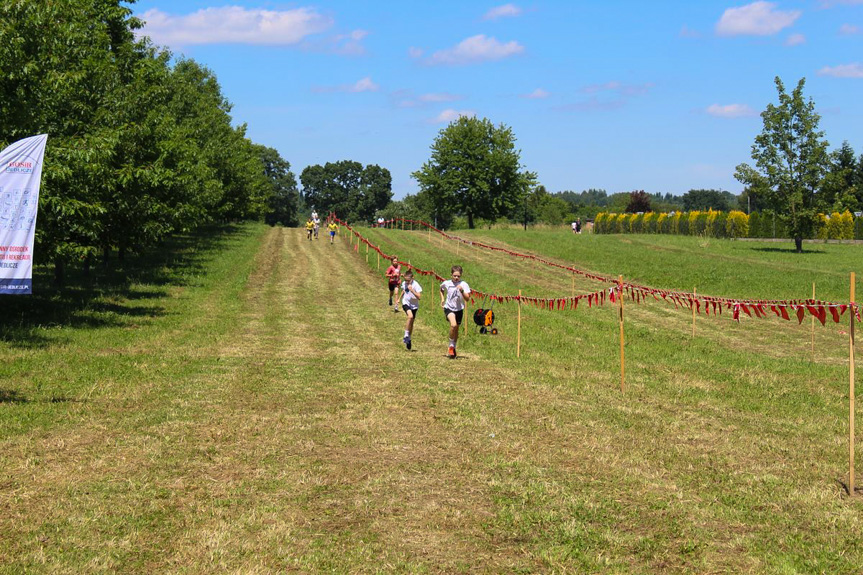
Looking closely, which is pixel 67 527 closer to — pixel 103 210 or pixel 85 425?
pixel 85 425

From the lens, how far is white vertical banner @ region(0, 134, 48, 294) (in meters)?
11.3

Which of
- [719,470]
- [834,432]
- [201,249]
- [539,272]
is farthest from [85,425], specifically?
[201,249]

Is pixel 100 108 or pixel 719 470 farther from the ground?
pixel 100 108

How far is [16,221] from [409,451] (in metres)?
6.38

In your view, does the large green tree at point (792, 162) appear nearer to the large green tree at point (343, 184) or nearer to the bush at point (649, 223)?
the bush at point (649, 223)

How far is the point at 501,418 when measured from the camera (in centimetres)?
1123

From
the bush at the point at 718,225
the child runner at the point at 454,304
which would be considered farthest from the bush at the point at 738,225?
the child runner at the point at 454,304

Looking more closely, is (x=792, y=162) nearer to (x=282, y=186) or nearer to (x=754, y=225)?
(x=754, y=225)

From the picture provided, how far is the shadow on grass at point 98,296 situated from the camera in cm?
1992

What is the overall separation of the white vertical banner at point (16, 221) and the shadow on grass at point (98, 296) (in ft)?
19.3

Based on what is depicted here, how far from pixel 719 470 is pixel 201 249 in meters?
43.4

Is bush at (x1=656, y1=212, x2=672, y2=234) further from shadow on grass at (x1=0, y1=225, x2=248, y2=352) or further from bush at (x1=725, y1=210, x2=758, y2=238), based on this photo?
shadow on grass at (x1=0, y1=225, x2=248, y2=352)

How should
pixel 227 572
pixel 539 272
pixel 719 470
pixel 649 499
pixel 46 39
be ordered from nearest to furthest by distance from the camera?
1. pixel 227 572
2. pixel 649 499
3. pixel 719 470
4. pixel 46 39
5. pixel 539 272

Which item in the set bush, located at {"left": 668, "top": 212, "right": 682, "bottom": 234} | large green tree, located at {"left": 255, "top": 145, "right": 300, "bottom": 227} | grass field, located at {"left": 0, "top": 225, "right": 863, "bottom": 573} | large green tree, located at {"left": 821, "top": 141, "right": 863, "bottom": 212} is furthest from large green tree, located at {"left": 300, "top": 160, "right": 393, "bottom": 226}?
grass field, located at {"left": 0, "top": 225, "right": 863, "bottom": 573}
